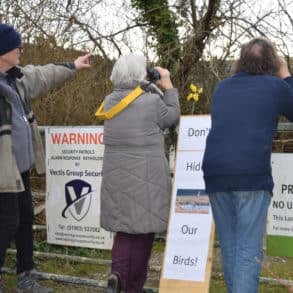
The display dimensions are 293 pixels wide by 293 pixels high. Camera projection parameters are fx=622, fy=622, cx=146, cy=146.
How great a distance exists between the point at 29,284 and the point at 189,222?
4.72 ft

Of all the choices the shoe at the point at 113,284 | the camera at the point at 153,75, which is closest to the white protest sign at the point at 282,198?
the camera at the point at 153,75

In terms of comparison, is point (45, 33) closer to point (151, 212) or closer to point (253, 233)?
point (151, 212)

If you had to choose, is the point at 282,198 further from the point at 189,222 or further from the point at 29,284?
the point at 29,284

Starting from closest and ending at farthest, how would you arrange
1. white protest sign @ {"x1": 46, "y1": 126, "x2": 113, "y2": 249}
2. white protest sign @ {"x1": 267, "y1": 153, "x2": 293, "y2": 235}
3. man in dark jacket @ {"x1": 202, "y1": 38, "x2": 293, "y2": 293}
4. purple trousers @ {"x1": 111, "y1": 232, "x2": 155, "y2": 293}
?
man in dark jacket @ {"x1": 202, "y1": 38, "x2": 293, "y2": 293}, white protest sign @ {"x1": 267, "y1": 153, "x2": 293, "y2": 235}, purple trousers @ {"x1": 111, "y1": 232, "x2": 155, "y2": 293}, white protest sign @ {"x1": 46, "y1": 126, "x2": 113, "y2": 249}

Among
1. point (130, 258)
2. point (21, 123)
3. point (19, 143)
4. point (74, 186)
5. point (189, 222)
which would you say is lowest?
point (130, 258)

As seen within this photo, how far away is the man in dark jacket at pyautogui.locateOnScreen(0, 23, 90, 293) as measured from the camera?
443cm

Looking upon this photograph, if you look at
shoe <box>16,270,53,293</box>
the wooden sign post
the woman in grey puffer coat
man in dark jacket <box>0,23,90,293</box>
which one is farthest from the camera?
shoe <box>16,270,53,293</box>

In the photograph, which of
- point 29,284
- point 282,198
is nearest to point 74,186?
point 29,284

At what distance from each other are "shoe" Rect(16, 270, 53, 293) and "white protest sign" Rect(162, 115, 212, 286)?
1090 millimetres

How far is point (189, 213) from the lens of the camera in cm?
458

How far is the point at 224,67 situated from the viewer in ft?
29.8

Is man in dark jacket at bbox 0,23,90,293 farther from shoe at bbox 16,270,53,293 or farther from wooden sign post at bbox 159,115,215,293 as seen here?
wooden sign post at bbox 159,115,215,293

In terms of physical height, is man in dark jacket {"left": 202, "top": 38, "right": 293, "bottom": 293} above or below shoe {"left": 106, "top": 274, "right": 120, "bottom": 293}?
above

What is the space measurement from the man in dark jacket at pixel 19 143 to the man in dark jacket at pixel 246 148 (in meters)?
1.47
